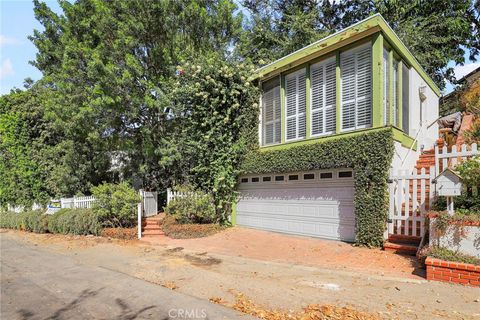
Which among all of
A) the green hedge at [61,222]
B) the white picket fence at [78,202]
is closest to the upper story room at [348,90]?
the green hedge at [61,222]

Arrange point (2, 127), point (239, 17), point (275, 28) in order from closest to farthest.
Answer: point (239, 17)
point (2, 127)
point (275, 28)

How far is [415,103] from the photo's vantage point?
36.3 feet

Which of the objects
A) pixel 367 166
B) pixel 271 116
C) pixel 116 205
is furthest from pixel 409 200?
pixel 116 205

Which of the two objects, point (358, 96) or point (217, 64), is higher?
point (217, 64)

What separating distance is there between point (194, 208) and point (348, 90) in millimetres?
6505

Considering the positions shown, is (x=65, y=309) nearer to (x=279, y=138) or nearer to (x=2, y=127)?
(x=279, y=138)

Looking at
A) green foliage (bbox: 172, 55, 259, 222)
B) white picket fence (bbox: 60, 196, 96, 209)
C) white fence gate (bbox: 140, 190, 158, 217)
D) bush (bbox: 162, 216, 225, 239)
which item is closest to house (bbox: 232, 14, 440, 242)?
green foliage (bbox: 172, 55, 259, 222)

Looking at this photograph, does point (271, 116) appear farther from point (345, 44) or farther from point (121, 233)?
point (121, 233)

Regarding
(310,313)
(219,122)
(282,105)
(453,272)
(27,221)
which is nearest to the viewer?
(310,313)

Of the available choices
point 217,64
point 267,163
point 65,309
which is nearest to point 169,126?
point 217,64

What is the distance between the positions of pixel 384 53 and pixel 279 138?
13.8ft

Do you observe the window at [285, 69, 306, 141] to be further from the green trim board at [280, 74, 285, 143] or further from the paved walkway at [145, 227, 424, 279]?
the paved walkway at [145, 227, 424, 279]

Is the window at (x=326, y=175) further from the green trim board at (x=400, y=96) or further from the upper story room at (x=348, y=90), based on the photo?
the green trim board at (x=400, y=96)

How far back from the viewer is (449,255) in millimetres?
5438
